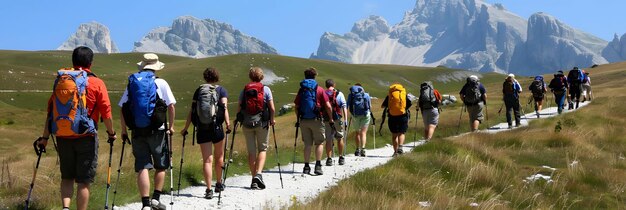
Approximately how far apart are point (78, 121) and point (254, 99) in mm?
4652

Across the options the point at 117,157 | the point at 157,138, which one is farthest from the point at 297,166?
the point at 157,138

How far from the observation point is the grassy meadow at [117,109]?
10555 mm

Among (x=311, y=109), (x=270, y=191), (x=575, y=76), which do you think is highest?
(x=575, y=76)

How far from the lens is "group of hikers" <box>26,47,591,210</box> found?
24.7ft

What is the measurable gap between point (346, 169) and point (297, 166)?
177 centimetres

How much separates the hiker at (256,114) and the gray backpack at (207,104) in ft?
3.40

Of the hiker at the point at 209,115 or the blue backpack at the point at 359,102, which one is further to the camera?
the blue backpack at the point at 359,102

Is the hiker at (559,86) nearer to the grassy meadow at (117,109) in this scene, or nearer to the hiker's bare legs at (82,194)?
the grassy meadow at (117,109)

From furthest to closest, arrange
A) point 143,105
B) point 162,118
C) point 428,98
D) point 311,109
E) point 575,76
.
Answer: point 575,76 < point 428,98 < point 311,109 < point 162,118 < point 143,105

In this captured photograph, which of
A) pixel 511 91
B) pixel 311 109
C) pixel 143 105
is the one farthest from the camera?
pixel 511 91

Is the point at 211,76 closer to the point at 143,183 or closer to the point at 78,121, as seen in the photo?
the point at 143,183

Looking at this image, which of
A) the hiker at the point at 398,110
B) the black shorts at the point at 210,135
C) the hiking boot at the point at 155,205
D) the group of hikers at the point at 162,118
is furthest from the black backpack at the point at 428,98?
the hiking boot at the point at 155,205

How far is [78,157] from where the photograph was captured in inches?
299

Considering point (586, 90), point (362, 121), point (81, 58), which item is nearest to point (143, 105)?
point (81, 58)
